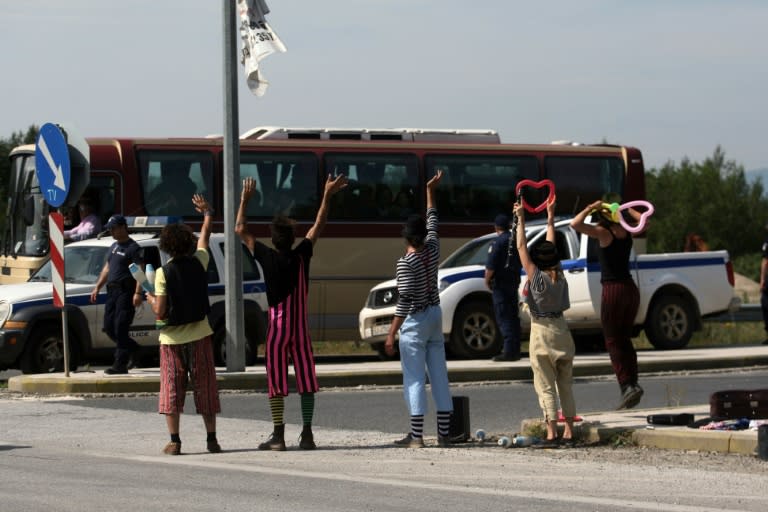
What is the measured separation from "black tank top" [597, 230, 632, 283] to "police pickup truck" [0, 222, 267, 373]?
326 inches

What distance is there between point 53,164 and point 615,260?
7575 mm

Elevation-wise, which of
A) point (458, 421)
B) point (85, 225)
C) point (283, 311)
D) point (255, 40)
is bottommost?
point (458, 421)

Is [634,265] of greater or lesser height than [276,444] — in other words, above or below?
above

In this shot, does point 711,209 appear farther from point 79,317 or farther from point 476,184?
point 79,317

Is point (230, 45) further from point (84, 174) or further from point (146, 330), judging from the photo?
→ point (146, 330)

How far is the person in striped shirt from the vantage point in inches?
496

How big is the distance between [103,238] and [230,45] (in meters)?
3.72

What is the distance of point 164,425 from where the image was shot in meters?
14.6

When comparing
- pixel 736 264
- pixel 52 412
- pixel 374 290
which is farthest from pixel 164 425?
pixel 736 264

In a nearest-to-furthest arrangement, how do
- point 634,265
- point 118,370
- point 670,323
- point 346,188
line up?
Result: point 118,370 < point 634,265 < point 670,323 < point 346,188

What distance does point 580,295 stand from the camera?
2412 cm

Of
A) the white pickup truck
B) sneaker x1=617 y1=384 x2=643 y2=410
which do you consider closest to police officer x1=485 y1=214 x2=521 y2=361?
the white pickup truck

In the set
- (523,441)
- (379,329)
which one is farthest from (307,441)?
(379,329)

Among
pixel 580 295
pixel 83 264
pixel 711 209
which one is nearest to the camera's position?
pixel 83 264
